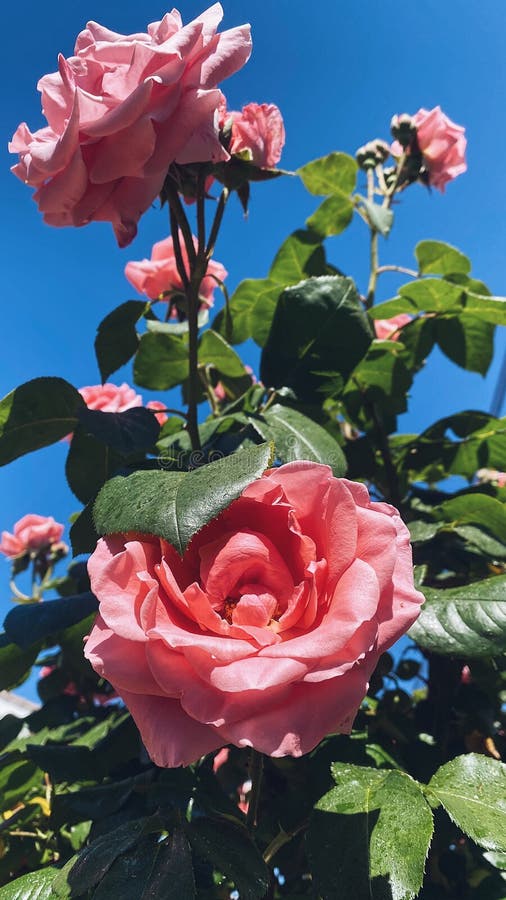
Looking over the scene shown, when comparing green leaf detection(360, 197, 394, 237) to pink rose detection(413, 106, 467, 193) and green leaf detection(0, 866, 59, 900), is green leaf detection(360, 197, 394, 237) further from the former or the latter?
green leaf detection(0, 866, 59, 900)

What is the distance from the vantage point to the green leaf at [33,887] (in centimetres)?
59

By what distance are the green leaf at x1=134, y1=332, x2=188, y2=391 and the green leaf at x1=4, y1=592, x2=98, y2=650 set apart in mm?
434

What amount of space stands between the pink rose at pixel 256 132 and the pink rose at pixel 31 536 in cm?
132

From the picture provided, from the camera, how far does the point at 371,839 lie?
517 mm

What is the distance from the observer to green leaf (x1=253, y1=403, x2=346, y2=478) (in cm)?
67

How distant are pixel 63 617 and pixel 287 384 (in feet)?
1.27

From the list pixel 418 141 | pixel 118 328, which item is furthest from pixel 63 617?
pixel 418 141

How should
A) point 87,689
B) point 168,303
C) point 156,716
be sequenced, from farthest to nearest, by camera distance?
point 87,689, point 168,303, point 156,716

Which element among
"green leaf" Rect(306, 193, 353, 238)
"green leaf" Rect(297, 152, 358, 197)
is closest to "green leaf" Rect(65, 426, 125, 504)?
"green leaf" Rect(306, 193, 353, 238)

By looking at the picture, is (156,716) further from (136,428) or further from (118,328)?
(118,328)

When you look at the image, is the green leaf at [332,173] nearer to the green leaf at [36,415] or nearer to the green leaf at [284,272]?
the green leaf at [284,272]

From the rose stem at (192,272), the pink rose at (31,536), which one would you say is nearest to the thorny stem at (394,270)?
the rose stem at (192,272)

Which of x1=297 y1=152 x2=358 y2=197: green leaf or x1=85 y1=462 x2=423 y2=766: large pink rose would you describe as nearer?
x1=85 y1=462 x2=423 y2=766: large pink rose

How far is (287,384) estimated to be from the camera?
0.85m
